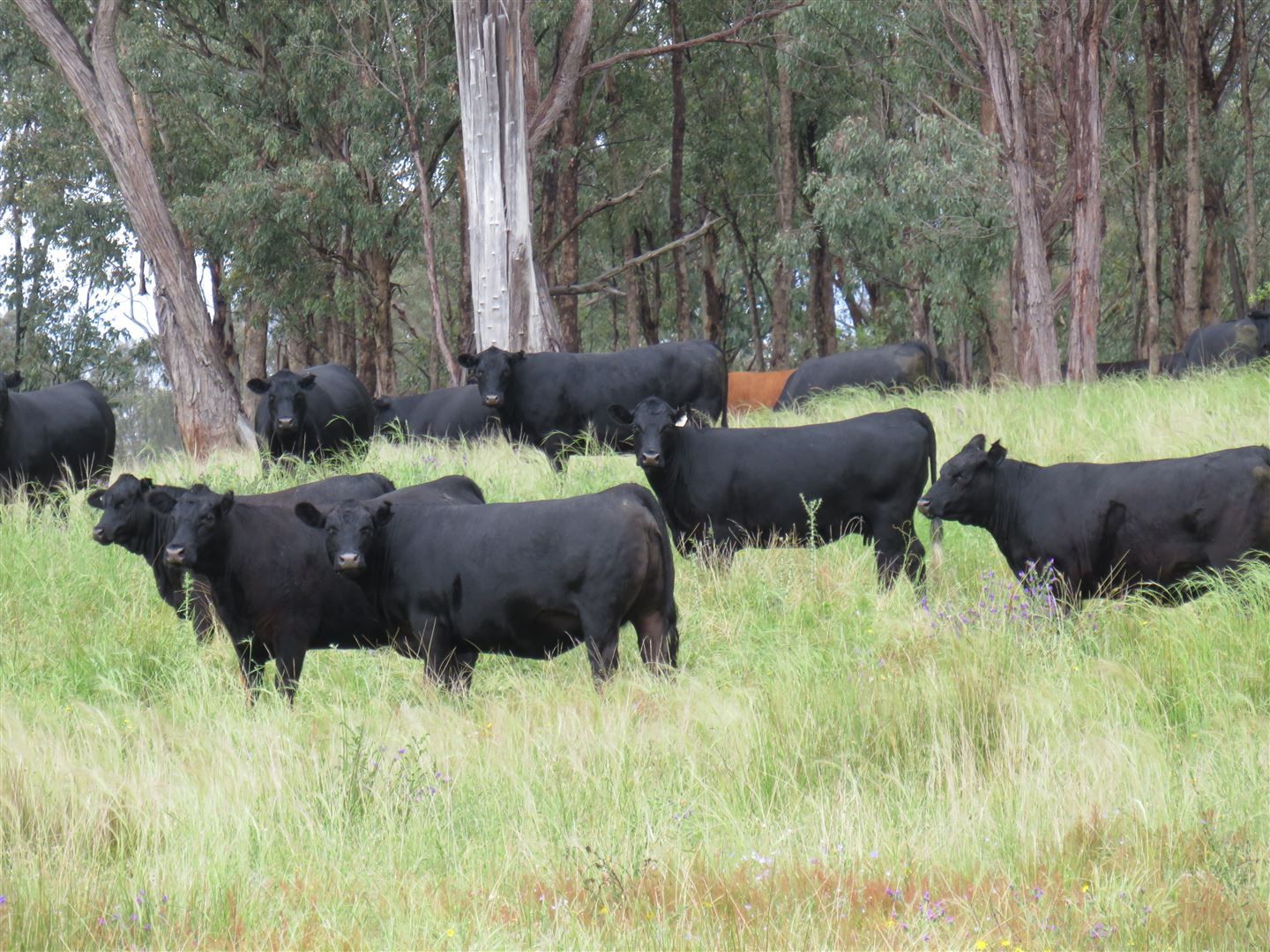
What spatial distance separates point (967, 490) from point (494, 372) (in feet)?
20.5

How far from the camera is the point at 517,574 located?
25.5 ft

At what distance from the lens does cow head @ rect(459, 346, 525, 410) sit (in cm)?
1438

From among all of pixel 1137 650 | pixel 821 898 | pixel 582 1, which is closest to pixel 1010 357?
pixel 582 1

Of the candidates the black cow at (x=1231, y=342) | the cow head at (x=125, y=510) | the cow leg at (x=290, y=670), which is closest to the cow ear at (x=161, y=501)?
the cow head at (x=125, y=510)

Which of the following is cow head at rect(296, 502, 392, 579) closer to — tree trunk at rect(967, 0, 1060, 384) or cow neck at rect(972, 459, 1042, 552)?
cow neck at rect(972, 459, 1042, 552)

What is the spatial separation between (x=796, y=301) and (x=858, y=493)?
3591cm

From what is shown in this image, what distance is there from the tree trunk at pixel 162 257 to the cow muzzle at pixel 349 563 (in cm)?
1058

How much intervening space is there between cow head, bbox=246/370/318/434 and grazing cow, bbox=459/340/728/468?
5.79 feet

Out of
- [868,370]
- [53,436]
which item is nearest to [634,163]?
[868,370]

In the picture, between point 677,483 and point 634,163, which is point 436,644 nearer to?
point 677,483

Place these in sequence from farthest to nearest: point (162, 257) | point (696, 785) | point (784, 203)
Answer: point (784, 203), point (162, 257), point (696, 785)

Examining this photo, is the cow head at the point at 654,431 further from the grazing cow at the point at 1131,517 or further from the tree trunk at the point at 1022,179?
the tree trunk at the point at 1022,179

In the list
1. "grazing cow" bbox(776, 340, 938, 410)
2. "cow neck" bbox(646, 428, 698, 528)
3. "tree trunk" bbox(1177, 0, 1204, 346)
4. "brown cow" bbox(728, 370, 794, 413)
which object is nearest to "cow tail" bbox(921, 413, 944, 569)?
"cow neck" bbox(646, 428, 698, 528)

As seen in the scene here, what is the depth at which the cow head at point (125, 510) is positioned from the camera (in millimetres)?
8992
